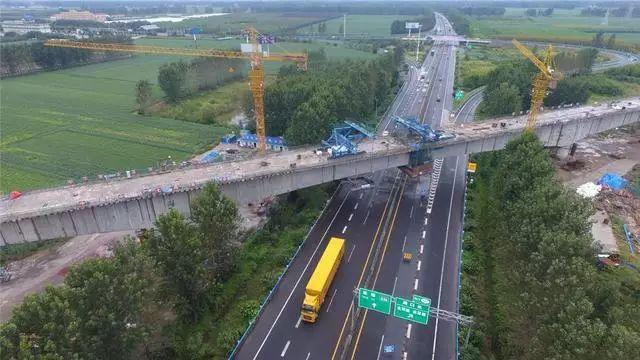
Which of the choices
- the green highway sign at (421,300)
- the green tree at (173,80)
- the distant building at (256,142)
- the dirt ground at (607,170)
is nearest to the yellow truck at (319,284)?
the green highway sign at (421,300)

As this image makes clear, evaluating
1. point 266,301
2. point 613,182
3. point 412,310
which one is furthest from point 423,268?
point 613,182

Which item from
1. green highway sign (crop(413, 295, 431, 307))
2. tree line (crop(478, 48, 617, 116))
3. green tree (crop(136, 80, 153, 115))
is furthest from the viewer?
green tree (crop(136, 80, 153, 115))

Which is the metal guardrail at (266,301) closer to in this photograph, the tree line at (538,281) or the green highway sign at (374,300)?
the green highway sign at (374,300)

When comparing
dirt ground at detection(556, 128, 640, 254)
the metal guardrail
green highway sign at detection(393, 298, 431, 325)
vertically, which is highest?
green highway sign at detection(393, 298, 431, 325)

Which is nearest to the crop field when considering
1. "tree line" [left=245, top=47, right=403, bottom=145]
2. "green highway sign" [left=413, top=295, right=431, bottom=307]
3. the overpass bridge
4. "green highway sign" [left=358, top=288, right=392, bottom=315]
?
"tree line" [left=245, top=47, right=403, bottom=145]

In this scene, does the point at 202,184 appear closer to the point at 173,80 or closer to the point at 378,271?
the point at 378,271

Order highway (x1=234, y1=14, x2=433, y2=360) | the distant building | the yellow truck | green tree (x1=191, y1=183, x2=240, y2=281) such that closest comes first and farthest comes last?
highway (x1=234, y1=14, x2=433, y2=360)
the yellow truck
green tree (x1=191, y1=183, x2=240, y2=281)
the distant building

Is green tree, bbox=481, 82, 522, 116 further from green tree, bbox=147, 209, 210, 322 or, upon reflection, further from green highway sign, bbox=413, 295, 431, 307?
green tree, bbox=147, 209, 210, 322
